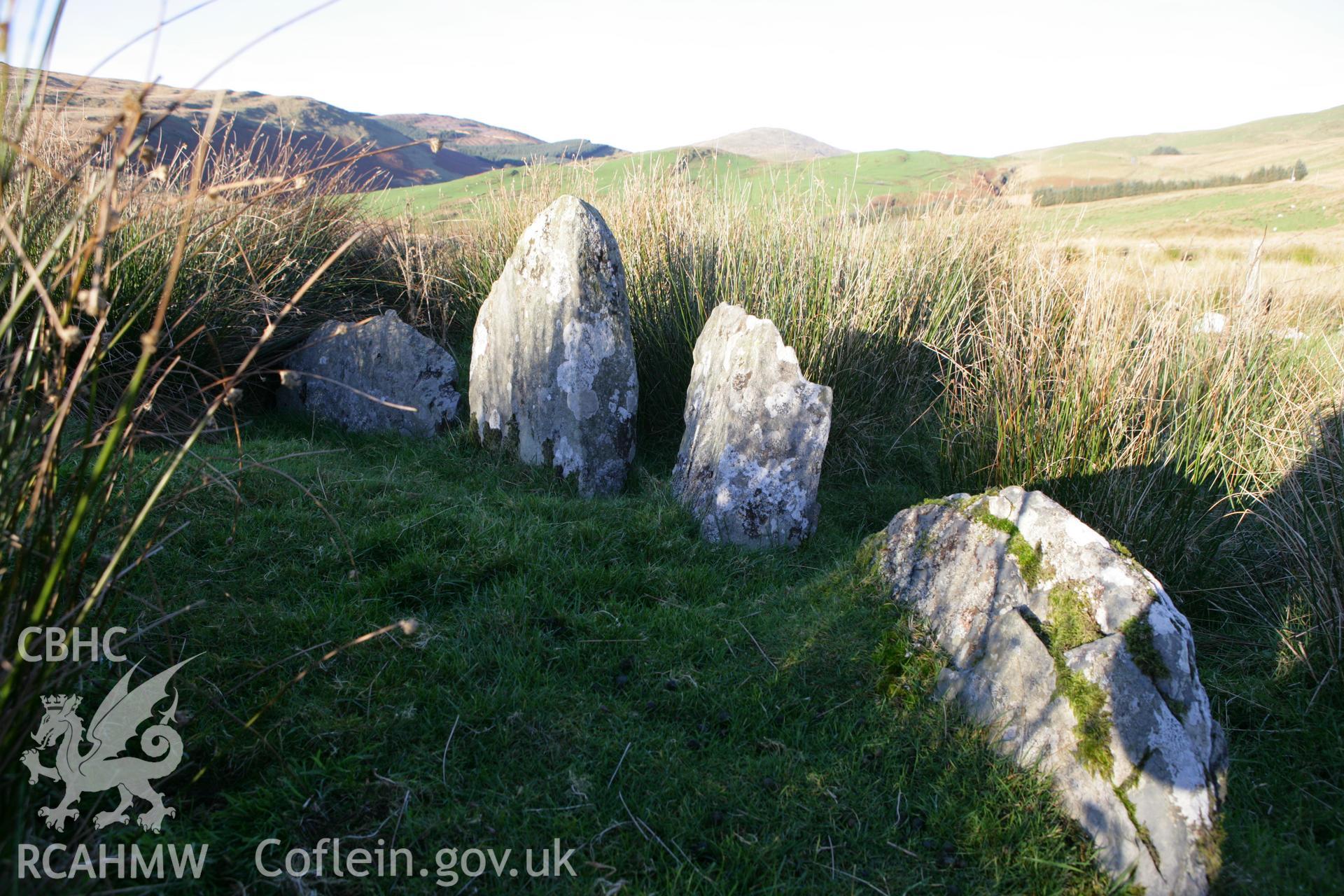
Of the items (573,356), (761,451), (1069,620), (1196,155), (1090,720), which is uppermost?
(1196,155)

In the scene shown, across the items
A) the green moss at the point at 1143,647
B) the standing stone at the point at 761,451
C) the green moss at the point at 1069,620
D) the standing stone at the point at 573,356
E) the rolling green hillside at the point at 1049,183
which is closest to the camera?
the green moss at the point at 1143,647

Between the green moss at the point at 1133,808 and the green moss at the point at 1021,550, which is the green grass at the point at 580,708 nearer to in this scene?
the green moss at the point at 1133,808

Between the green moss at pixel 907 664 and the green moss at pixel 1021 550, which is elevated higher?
the green moss at pixel 1021 550

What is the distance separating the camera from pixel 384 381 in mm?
5746

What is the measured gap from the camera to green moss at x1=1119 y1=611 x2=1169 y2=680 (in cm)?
250

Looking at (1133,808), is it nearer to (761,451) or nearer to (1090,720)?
(1090,720)

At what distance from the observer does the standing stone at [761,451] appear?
14.0ft

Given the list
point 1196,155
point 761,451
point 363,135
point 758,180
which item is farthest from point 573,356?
point 1196,155

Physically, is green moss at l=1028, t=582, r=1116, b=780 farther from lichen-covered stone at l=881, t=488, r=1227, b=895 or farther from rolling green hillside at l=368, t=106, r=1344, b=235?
rolling green hillside at l=368, t=106, r=1344, b=235

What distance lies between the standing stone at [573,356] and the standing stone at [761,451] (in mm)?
752

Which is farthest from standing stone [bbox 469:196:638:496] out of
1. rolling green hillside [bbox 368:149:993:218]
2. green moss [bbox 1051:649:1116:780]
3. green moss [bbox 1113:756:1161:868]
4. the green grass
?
green moss [bbox 1113:756:1161:868]

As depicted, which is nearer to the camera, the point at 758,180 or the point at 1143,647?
the point at 1143,647

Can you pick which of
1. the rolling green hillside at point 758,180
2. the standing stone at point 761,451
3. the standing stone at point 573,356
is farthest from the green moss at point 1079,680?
the rolling green hillside at point 758,180

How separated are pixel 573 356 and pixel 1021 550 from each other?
300 cm
